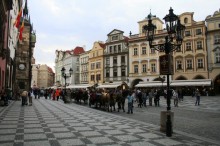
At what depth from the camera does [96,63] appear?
206 ft

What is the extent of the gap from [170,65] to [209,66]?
117 ft

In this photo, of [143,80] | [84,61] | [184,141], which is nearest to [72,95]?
[143,80]

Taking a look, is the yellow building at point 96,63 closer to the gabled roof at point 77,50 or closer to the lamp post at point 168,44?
the gabled roof at point 77,50

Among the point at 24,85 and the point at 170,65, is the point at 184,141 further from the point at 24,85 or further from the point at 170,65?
the point at 24,85

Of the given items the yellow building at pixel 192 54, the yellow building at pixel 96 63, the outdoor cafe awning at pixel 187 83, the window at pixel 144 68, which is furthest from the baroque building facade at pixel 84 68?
the yellow building at pixel 192 54

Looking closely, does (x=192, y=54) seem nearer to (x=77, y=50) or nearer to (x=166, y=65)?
(x=166, y=65)

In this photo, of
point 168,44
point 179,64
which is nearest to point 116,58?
point 179,64

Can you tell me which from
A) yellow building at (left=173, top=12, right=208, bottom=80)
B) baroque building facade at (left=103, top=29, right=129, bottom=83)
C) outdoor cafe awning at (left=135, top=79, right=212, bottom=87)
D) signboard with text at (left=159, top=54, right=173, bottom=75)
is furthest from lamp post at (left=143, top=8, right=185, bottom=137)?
baroque building facade at (left=103, top=29, right=129, bottom=83)

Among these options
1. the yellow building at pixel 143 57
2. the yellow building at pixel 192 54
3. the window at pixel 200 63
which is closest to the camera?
the yellow building at pixel 192 54

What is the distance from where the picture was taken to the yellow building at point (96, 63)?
60.9 meters

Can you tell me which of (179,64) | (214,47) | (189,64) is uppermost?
Answer: (214,47)

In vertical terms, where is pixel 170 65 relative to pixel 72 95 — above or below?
above

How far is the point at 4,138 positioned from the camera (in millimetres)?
7637

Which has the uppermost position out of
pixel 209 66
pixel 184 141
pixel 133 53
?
pixel 133 53
